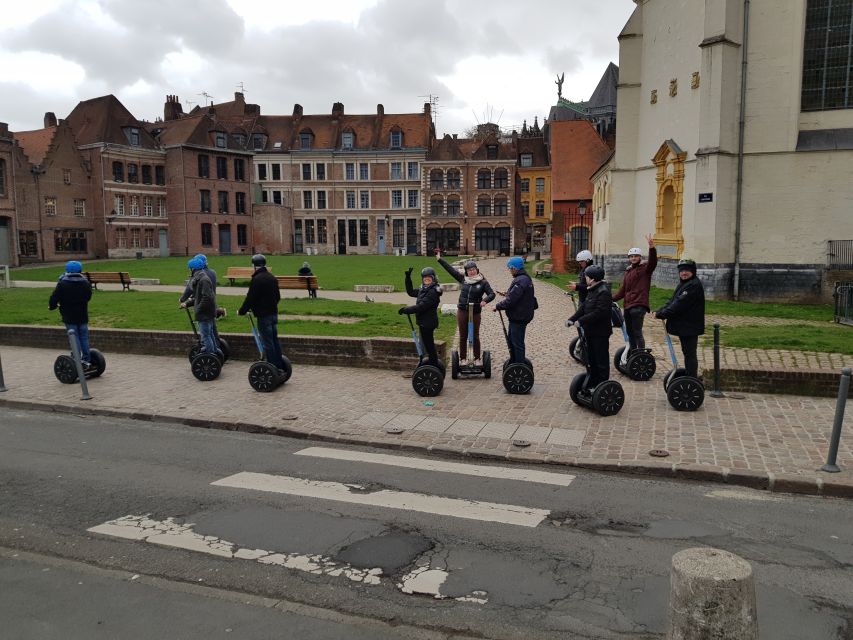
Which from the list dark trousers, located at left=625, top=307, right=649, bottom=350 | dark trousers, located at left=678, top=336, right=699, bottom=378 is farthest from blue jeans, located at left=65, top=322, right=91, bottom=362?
dark trousers, located at left=678, top=336, right=699, bottom=378

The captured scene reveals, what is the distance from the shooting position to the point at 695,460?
7418 mm

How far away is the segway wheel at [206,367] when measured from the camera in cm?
1184

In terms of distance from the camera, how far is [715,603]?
3225 millimetres

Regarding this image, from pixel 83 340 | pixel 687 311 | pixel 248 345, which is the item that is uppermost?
pixel 687 311

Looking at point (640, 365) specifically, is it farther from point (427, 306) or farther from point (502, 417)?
point (427, 306)

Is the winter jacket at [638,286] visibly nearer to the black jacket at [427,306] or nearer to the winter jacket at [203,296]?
the black jacket at [427,306]

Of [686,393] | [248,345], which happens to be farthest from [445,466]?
[248,345]

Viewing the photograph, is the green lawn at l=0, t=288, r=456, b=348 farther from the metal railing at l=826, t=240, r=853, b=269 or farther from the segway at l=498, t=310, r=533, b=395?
the metal railing at l=826, t=240, r=853, b=269

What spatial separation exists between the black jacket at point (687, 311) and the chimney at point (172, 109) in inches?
2960

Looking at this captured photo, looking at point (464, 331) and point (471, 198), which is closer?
point (464, 331)

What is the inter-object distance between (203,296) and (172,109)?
71.4 meters

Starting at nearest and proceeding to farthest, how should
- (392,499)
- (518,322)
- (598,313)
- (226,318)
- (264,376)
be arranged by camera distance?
(392,499), (598,313), (518,322), (264,376), (226,318)

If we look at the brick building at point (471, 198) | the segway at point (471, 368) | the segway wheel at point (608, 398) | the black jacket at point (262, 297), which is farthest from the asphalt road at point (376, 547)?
the brick building at point (471, 198)

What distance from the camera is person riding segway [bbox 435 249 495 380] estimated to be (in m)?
11.2
